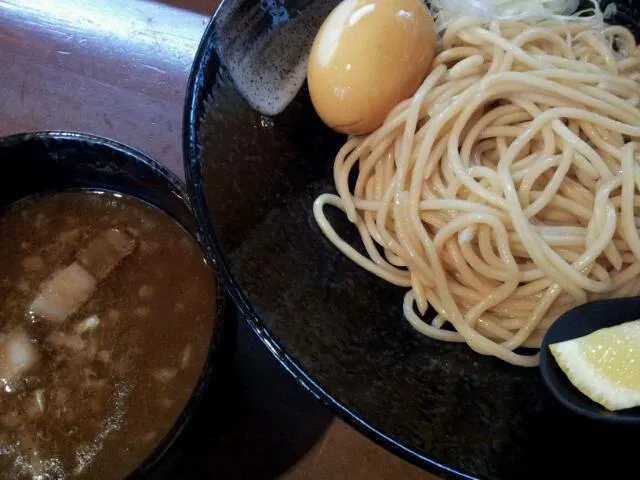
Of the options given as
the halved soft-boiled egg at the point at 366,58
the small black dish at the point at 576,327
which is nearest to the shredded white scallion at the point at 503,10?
the halved soft-boiled egg at the point at 366,58

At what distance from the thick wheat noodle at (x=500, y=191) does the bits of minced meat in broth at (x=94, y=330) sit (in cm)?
32

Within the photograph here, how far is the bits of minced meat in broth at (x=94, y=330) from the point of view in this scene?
1.06m

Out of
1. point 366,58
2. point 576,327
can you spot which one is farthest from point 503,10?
point 576,327

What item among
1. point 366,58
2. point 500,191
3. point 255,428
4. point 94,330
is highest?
point 366,58

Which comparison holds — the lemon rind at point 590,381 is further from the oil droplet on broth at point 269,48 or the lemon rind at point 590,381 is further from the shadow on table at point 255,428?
the oil droplet on broth at point 269,48

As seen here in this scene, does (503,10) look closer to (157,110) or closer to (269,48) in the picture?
(269,48)

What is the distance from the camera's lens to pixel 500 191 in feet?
3.83

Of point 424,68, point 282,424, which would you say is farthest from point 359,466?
point 424,68

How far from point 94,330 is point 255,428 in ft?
1.15

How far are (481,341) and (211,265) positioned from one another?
495 mm

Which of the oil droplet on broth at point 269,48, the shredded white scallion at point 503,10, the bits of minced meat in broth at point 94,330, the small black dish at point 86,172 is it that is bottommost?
the bits of minced meat in broth at point 94,330

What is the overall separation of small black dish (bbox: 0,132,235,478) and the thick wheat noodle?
10.8 inches

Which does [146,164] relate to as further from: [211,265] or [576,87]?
[576,87]

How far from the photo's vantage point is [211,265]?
1170mm
